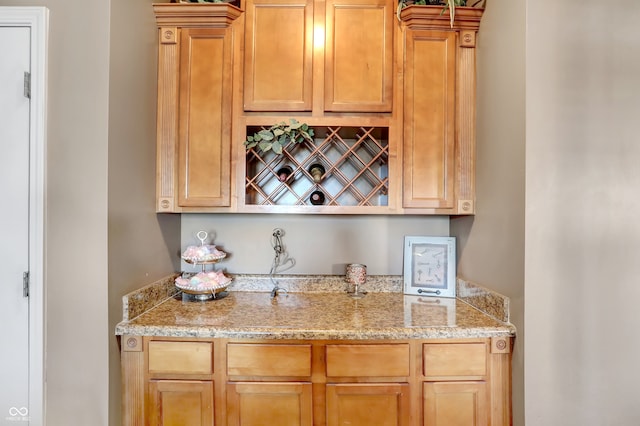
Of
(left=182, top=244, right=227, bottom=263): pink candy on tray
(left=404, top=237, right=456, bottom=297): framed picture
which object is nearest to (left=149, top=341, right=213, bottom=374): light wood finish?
(left=182, top=244, right=227, bottom=263): pink candy on tray

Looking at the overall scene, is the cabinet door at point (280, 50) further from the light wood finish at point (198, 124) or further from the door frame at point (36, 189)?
the door frame at point (36, 189)

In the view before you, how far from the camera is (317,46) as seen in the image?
5.59ft

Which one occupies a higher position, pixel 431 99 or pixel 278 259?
pixel 431 99

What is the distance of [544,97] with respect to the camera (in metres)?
1.30

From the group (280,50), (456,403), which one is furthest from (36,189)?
(456,403)

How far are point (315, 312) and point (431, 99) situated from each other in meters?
1.27

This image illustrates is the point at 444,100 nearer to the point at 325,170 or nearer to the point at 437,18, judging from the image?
the point at 437,18

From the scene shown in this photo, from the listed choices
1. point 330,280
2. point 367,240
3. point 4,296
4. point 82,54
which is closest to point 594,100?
point 367,240

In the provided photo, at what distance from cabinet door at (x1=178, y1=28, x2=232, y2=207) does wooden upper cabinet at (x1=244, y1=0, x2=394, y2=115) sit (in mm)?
149

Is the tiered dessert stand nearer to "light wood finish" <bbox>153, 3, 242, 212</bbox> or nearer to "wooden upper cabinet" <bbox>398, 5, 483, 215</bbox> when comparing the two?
"light wood finish" <bbox>153, 3, 242, 212</bbox>

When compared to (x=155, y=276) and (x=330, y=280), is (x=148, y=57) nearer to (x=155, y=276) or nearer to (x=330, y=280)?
(x=155, y=276)

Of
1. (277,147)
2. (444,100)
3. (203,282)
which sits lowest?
(203,282)

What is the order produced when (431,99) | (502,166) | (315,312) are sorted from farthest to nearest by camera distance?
(431,99)
(315,312)
(502,166)

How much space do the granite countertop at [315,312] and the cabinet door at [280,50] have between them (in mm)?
1057
